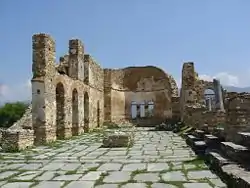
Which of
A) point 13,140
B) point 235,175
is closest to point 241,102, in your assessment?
point 235,175

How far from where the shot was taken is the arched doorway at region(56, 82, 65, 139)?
15.8 meters

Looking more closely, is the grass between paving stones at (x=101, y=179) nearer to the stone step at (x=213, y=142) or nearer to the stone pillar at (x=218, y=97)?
the stone step at (x=213, y=142)

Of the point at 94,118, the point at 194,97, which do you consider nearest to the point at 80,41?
the point at 94,118

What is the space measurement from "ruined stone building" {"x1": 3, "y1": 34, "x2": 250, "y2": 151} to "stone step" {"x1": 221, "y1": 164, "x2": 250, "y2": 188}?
2050mm

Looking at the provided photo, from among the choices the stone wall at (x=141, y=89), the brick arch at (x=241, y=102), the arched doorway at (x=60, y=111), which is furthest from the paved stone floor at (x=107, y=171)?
the stone wall at (x=141, y=89)

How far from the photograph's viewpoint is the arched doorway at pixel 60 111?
15812 mm

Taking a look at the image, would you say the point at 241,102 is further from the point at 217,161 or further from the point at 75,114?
the point at 75,114

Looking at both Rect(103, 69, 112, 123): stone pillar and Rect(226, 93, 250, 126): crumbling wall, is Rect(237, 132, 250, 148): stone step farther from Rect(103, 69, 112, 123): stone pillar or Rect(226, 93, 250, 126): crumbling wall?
Rect(103, 69, 112, 123): stone pillar

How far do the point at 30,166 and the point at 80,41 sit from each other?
12.4m

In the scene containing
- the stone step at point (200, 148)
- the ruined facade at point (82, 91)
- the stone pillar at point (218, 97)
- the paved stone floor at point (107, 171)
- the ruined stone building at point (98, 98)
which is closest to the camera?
the paved stone floor at point (107, 171)

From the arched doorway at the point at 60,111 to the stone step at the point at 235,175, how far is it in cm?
1099

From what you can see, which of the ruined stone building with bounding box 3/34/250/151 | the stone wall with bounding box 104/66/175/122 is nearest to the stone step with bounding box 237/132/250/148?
the ruined stone building with bounding box 3/34/250/151

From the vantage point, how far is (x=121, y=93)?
29734mm

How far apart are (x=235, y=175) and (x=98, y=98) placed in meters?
20.5
